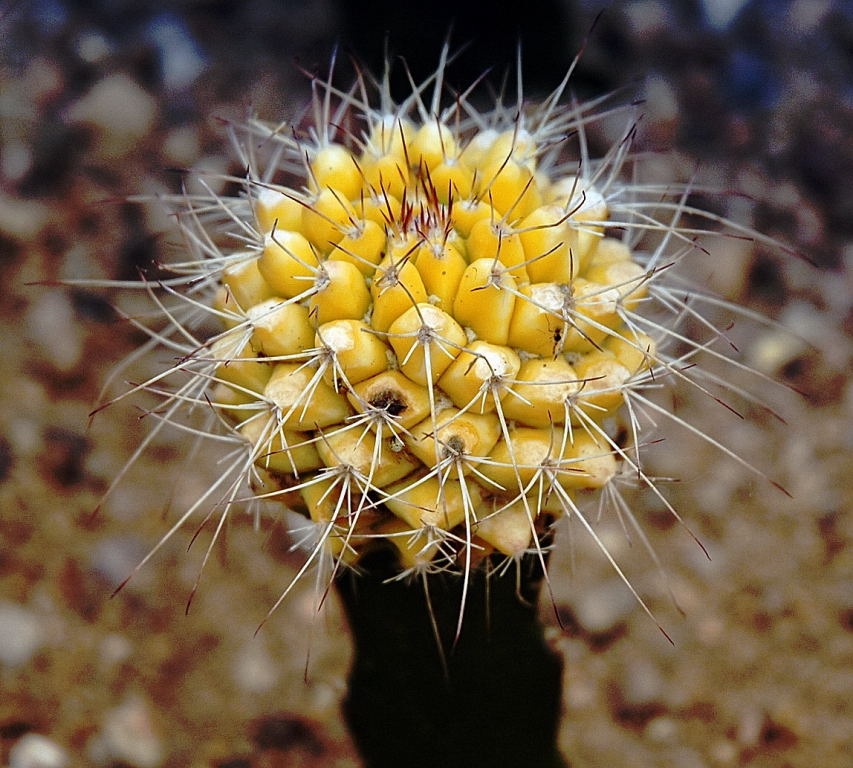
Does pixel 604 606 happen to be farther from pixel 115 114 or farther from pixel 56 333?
pixel 115 114

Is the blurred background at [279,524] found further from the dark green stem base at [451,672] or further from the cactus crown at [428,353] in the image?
the cactus crown at [428,353]

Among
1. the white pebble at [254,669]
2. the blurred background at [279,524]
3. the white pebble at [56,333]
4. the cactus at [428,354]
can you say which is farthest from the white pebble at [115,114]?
the cactus at [428,354]

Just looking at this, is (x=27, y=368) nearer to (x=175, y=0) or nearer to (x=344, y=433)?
(x=175, y=0)

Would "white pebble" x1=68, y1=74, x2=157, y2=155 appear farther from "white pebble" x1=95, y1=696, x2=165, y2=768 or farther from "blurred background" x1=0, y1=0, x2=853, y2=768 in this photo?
"white pebble" x1=95, y1=696, x2=165, y2=768

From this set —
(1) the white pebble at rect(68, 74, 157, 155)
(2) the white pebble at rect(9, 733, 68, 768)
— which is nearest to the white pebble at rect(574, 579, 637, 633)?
(2) the white pebble at rect(9, 733, 68, 768)

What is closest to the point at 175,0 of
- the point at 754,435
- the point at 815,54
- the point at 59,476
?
the point at 59,476
